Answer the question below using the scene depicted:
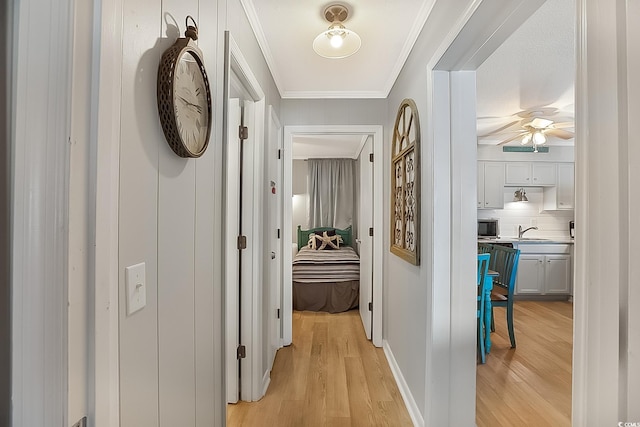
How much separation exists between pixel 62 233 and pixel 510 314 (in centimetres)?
339

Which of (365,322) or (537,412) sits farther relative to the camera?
(365,322)

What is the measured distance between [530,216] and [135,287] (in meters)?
5.97

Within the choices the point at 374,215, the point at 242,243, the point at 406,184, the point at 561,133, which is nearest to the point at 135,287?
the point at 242,243

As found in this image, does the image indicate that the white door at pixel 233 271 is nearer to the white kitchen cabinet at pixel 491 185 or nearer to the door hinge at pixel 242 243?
the door hinge at pixel 242 243

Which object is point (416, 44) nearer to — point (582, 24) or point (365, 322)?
point (582, 24)

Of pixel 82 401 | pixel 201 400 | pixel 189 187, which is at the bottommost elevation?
pixel 201 400

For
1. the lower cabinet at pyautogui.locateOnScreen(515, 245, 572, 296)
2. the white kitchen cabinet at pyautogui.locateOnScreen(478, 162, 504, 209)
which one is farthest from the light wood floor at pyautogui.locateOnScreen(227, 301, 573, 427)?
the white kitchen cabinet at pyautogui.locateOnScreen(478, 162, 504, 209)

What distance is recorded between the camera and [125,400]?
69 cm

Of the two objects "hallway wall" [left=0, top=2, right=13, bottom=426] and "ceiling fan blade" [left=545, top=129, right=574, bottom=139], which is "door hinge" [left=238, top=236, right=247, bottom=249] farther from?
"ceiling fan blade" [left=545, top=129, right=574, bottom=139]

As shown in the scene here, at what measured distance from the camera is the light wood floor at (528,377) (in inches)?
77.6

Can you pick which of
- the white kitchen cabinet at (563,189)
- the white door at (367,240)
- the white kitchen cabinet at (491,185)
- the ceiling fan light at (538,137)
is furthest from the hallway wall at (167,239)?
the white kitchen cabinet at (563,189)

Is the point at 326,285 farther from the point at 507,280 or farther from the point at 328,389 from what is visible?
the point at 507,280

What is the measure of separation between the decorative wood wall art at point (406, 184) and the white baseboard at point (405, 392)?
2.86 feet

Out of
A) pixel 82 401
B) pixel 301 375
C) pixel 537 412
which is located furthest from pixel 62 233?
pixel 537 412
